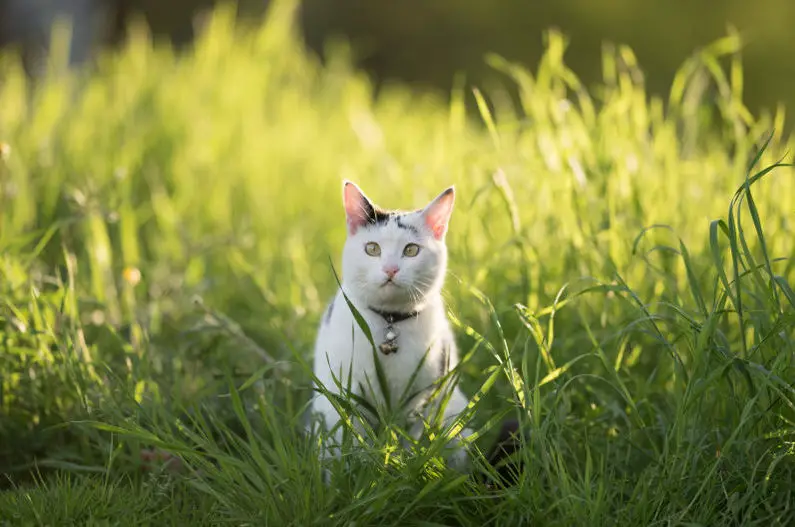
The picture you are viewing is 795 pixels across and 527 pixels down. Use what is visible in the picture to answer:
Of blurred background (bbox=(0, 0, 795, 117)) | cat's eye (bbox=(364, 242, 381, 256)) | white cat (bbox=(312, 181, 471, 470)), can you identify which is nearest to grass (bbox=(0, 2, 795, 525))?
white cat (bbox=(312, 181, 471, 470))

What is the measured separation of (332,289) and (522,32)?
9.53m

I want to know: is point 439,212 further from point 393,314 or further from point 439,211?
point 393,314

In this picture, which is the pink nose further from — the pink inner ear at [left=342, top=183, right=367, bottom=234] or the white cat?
the pink inner ear at [left=342, top=183, right=367, bottom=234]

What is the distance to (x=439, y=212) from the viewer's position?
92.0 inches

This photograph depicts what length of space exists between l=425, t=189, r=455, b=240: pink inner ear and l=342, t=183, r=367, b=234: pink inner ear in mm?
165

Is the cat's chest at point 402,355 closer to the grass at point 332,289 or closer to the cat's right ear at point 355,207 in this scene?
the grass at point 332,289

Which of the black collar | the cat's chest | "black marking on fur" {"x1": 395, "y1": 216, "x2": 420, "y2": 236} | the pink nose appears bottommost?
the cat's chest

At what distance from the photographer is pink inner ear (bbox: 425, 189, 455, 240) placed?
2.31 meters

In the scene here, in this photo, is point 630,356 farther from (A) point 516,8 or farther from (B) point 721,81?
(A) point 516,8

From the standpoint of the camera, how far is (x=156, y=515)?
2039mm

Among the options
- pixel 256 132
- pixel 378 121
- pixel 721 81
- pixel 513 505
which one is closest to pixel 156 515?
pixel 513 505

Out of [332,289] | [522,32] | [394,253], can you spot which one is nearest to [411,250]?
[394,253]

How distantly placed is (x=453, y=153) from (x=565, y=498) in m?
2.23

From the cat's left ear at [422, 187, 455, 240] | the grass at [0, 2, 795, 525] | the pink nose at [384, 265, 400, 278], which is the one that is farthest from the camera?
the cat's left ear at [422, 187, 455, 240]
